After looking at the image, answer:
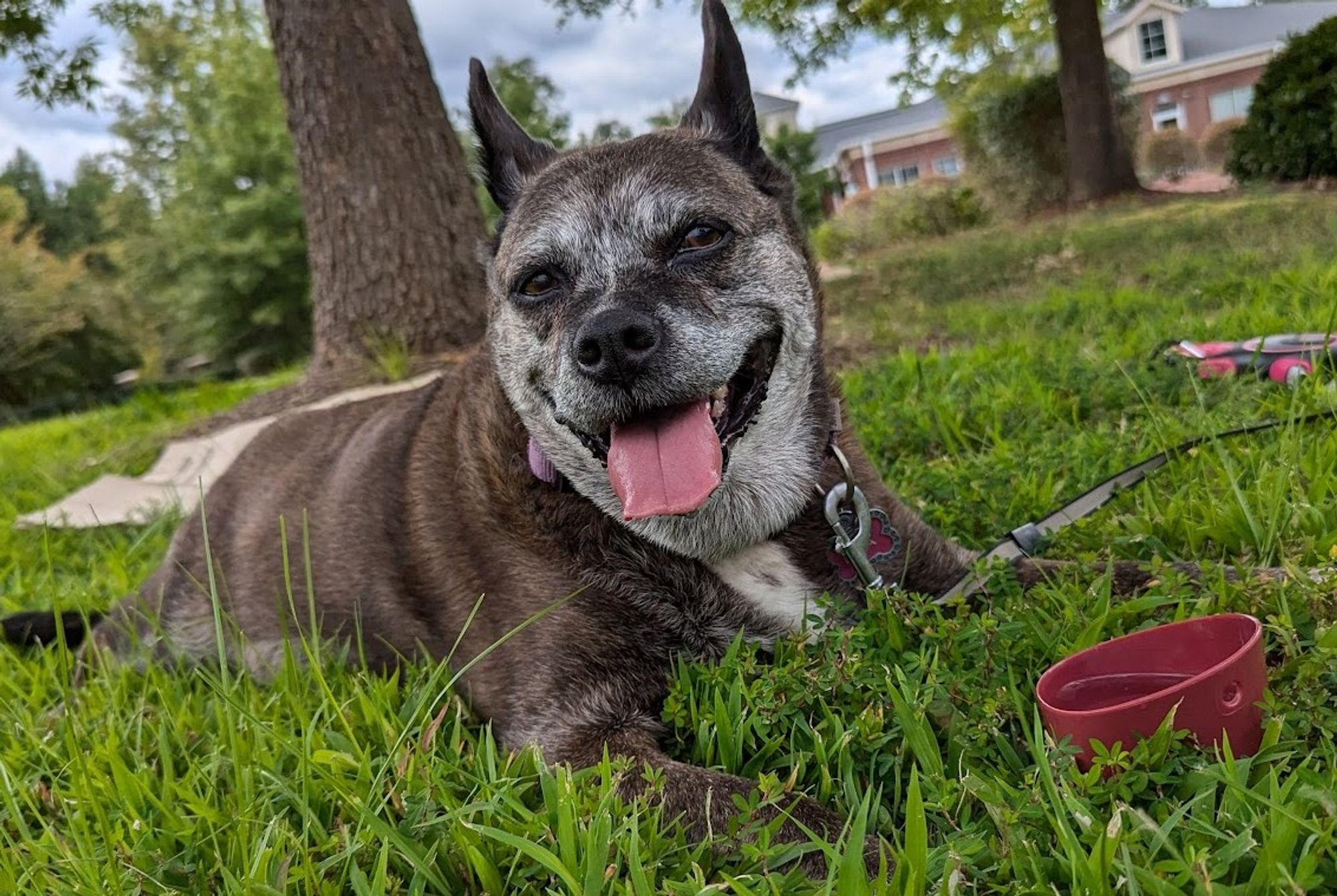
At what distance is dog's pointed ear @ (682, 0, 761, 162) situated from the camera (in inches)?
110

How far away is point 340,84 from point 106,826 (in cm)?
598

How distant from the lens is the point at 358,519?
296 cm

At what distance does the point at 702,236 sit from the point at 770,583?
37.3 inches

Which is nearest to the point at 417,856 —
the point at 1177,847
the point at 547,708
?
the point at 547,708

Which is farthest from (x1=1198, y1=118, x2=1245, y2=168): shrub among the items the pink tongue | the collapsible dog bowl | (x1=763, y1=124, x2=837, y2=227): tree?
the collapsible dog bowl

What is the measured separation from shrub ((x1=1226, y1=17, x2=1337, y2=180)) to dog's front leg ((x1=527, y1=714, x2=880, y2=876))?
46.8 ft

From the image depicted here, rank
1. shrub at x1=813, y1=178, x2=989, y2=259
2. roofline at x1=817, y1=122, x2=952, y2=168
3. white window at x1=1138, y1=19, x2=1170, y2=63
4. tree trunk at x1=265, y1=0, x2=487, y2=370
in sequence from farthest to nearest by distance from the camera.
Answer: roofline at x1=817, y1=122, x2=952, y2=168, white window at x1=1138, y1=19, x2=1170, y2=63, shrub at x1=813, y1=178, x2=989, y2=259, tree trunk at x1=265, y1=0, x2=487, y2=370

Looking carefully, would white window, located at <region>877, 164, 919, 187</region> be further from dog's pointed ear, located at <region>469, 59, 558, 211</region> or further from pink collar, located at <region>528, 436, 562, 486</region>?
pink collar, located at <region>528, 436, 562, 486</region>

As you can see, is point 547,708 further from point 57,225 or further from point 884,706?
point 57,225

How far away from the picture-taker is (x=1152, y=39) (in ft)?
122

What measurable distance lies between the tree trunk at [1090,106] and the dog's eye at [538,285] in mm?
16493

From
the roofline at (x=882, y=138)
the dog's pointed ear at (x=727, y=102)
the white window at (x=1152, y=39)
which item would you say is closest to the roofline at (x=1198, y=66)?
the white window at (x=1152, y=39)

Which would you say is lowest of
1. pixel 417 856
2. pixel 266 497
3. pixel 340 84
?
pixel 417 856

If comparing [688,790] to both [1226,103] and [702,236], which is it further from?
[1226,103]
